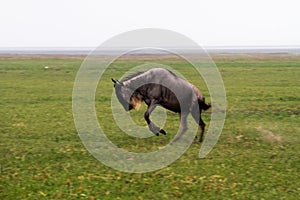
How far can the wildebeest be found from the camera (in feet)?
55.8

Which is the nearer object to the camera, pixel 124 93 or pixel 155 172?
pixel 155 172

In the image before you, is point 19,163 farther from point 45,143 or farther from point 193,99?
point 193,99

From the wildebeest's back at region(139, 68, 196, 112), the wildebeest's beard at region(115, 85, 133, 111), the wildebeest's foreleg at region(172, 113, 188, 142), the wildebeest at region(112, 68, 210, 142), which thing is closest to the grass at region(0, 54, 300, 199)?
the wildebeest's foreleg at region(172, 113, 188, 142)

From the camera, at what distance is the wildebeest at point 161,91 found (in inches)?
670

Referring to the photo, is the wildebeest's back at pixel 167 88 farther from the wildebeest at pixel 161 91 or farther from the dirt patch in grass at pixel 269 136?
the dirt patch in grass at pixel 269 136

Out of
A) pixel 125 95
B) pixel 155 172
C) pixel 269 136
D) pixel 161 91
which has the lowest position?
pixel 155 172

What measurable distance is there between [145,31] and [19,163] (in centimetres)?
702

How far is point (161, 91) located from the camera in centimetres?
1711

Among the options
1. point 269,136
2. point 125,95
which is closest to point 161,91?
point 125,95

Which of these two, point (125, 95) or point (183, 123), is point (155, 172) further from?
point (125, 95)

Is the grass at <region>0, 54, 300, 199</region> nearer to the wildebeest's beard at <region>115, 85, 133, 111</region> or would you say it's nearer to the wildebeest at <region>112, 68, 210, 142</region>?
the wildebeest at <region>112, 68, 210, 142</region>

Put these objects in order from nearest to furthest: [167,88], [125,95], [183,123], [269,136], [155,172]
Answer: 1. [155,172]
2. [167,88]
3. [125,95]
4. [183,123]
5. [269,136]

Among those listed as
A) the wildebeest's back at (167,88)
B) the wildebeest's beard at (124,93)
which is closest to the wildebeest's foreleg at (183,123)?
the wildebeest's back at (167,88)

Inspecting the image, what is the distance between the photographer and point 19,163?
14766mm
